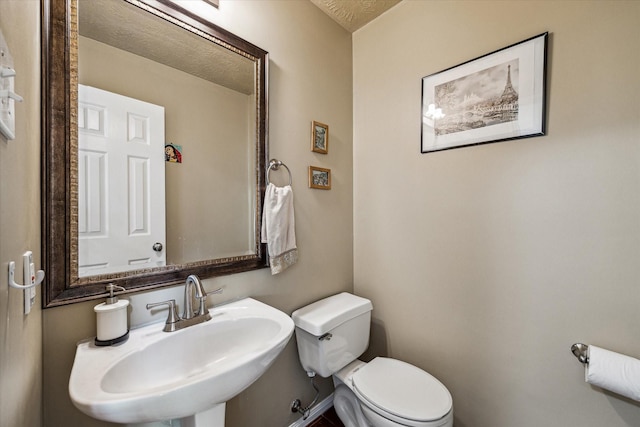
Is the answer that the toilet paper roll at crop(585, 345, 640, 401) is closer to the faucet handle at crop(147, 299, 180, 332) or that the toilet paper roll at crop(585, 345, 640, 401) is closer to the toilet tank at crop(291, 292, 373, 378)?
the toilet tank at crop(291, 292, 373, 378)

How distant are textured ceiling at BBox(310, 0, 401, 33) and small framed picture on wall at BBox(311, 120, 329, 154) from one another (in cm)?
70

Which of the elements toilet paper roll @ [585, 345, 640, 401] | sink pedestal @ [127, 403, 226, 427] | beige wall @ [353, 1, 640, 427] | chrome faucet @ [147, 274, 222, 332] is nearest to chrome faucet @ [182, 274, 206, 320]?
chrome faucet @ [147, 274, 222, 332]

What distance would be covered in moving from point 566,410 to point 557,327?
34cm

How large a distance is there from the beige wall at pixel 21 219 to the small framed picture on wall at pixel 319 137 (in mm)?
1081

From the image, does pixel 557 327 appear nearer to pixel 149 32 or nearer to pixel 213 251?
pixel 213 251

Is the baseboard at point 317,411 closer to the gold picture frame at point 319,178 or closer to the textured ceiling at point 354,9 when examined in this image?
the gold picture frame at point 319,178

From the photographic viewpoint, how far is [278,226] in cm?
126

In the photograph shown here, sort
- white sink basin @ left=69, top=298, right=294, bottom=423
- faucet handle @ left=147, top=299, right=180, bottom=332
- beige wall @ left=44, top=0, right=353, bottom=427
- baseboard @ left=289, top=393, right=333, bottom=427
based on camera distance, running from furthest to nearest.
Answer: baseboard @ left=289, top=393, right=333, bottom=427, beige wall @ left=44, top=0, right=353, bottom=427, faucet handle @ left=147, top=299, right=180, bottom=332, white sink basin @ left=69, top=298, right=294, bottom=423

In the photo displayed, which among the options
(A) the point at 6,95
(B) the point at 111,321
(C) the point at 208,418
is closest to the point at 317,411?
(C) the point at 208,418

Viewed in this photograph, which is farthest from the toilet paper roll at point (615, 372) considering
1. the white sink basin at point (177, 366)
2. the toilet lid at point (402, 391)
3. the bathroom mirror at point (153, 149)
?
the bathroom mirror at point (153, 149)

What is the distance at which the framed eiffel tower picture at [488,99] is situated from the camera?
109 centimetres

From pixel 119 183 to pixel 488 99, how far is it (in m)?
1.61

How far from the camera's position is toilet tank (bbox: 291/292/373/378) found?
1.27 m

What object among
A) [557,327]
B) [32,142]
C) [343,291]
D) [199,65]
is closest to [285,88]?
[199,65]
